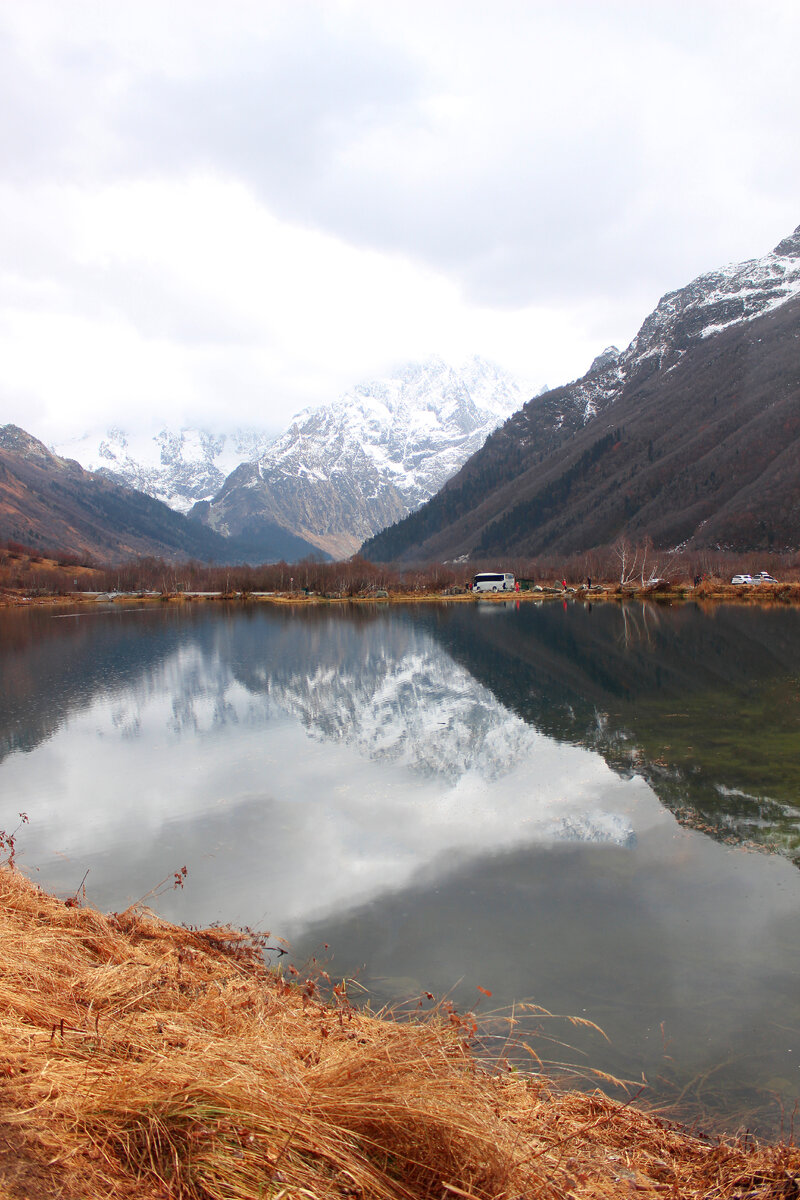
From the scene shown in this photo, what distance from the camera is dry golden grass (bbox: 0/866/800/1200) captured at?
3.75m

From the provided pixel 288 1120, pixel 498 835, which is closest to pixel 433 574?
pixel 498 835

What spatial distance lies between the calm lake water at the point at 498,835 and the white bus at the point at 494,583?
95.6 m

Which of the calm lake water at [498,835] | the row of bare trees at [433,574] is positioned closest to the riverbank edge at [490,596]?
the row of bare trees at [433,574]

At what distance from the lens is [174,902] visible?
11.6m

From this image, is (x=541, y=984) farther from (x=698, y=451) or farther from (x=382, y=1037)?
(x=698, y=451)

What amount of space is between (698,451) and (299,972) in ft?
698

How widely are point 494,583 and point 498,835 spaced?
120 m

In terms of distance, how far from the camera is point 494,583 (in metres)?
132

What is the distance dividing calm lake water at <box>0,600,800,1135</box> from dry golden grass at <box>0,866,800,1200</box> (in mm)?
1691

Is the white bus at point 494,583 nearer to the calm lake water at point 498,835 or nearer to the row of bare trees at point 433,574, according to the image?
the row of bare trees at point 433,574

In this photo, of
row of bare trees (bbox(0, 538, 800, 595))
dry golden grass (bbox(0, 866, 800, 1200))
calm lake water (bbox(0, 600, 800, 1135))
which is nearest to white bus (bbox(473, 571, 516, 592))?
row of bare trees (bbox(0, 538, 800, 595))

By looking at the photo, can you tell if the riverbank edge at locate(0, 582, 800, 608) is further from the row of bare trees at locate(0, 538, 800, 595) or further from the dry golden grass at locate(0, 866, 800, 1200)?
the dry golden grass at locate(0, 866, 800, 1200)

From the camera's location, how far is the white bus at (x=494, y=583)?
429 ft

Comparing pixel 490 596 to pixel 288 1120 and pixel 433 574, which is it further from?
pixel 288 1120
